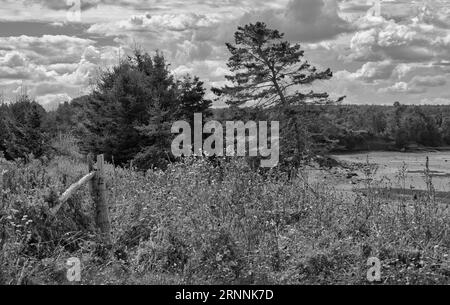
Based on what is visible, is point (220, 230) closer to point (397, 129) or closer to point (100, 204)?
point (100, 204)

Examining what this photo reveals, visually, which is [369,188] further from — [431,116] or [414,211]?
[431,116]

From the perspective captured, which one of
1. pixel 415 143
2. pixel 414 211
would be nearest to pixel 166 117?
pixel 414 211

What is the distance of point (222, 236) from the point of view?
6.75 meters

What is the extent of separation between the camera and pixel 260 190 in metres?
8.77

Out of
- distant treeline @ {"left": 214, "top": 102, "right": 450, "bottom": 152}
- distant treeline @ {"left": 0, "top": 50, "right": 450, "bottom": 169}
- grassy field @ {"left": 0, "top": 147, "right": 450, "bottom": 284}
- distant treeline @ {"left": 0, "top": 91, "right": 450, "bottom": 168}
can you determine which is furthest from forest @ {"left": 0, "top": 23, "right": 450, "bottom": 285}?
distant treeline @ {"left": 214, "top": 102, "right": 450, "bottom": 152}

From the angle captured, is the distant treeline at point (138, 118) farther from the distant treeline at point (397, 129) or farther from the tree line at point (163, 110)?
the distant treeline at point (397, 129)

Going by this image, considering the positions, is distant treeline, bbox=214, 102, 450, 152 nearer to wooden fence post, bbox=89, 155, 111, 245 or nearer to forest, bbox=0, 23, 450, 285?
forest, bbox=0, 23, 450, 285

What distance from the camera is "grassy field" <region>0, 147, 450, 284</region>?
620 centimetres

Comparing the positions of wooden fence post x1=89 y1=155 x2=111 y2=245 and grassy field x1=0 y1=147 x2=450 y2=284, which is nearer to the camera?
grassy field x1=0 y1=147 x2=450 y2=284

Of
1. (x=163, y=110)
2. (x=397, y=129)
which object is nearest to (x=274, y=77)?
(x=163, y=110)

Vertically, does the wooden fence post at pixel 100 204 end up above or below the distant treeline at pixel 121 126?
Result: below

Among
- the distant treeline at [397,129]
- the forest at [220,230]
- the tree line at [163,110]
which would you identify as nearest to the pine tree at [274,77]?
the tree line at [163,110]

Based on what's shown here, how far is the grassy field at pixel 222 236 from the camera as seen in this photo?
620 cm
